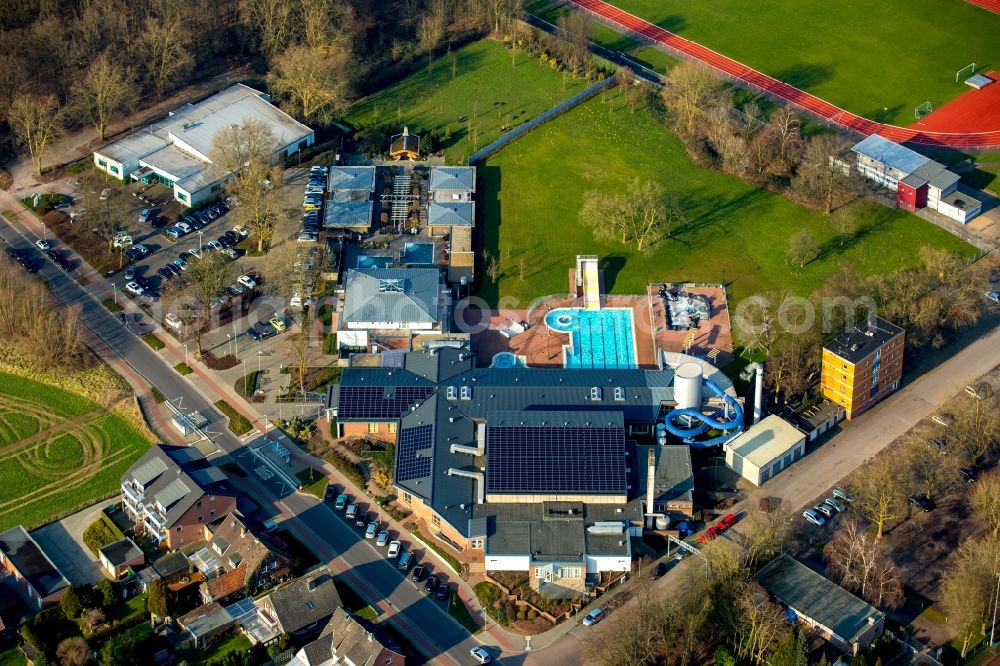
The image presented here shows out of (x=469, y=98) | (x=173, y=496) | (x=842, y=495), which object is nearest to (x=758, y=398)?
(x=842, y=495)

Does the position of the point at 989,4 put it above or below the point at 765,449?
above

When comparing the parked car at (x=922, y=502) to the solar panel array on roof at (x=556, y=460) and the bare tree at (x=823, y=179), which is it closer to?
the solar panel array on roof at (x=556, y=460)

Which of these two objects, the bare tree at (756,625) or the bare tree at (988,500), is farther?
the bare tree at (988,500)

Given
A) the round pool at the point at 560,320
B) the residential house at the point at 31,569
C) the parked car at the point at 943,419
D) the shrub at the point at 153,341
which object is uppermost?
the round pool at the point at 560,320

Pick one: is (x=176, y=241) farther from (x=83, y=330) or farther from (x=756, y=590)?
(x=756, y=590)

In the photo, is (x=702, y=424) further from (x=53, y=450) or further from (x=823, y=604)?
(x=53, y=450)

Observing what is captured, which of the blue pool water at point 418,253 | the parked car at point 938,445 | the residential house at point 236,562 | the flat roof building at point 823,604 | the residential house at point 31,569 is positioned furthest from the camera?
the blue pool water at point 418,253

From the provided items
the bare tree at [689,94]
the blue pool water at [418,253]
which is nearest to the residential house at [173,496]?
the blue pool water at [418,253]
